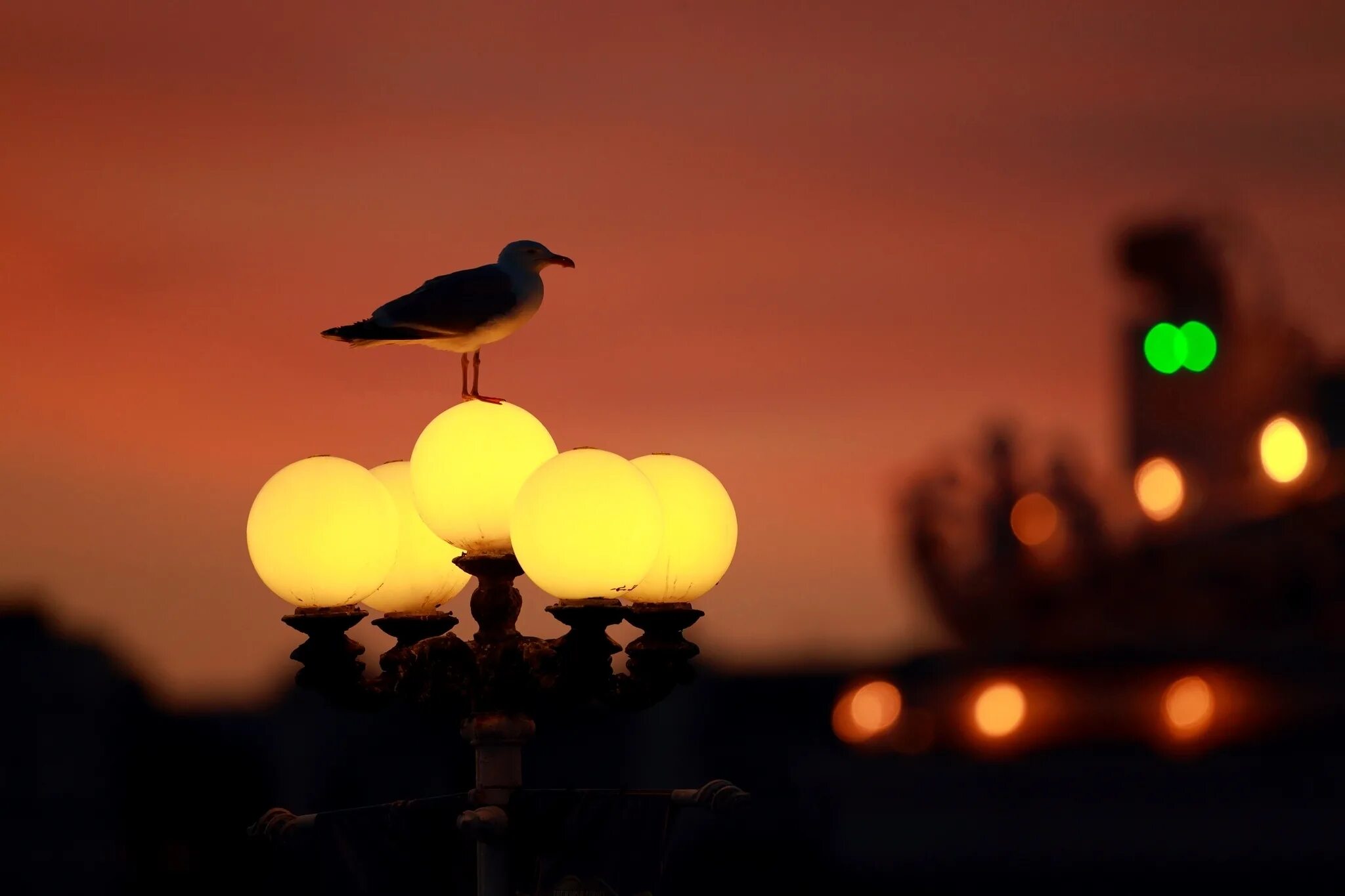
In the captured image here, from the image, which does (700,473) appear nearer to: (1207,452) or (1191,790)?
Answer: (1207,452)

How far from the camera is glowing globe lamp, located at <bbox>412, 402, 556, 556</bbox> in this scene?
5008 mm

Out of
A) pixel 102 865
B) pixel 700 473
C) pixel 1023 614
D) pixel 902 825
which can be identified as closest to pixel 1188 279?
pixel 1023 614

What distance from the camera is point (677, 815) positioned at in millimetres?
4863

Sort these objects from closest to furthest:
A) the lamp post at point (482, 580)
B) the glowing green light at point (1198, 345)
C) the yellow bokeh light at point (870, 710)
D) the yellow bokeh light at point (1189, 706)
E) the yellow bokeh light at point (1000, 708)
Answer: the lamp post at point (482, 580), the glowing green light at point (1198, 345), the yellow bokeh light at point (1000, 708), the yellow bokeh light at point (1189, 706), the yellow bokeh light at point (870, 710)

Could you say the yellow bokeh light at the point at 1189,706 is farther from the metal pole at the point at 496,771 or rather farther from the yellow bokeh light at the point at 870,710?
the metal pole at the point at 496,771

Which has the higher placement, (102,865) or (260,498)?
(260,498)

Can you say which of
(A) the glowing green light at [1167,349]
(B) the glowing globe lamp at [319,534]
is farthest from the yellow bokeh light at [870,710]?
(B) the glowing globe lamp at [319,534]

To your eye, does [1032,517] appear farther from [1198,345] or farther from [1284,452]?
[1198,345]

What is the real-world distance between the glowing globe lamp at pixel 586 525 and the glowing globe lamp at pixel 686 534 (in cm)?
27

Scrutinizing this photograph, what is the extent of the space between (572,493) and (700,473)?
583 millimetres

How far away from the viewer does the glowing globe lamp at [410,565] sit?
5.48 m

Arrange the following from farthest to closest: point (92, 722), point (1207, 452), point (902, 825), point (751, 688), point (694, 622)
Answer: point (751, 688), point (902, 825), point (1207, 452), point (92, 722), point (694, 622)

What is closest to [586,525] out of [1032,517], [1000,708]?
[1032,517]

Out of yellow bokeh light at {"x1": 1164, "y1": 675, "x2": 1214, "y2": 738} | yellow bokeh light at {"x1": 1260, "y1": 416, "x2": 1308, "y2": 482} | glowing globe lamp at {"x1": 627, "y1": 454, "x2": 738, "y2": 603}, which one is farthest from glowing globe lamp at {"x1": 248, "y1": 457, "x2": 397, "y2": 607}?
yellow bokeh light at {"x1": 1164, "y1": 675, "x2": 1214, "y2": 738}
